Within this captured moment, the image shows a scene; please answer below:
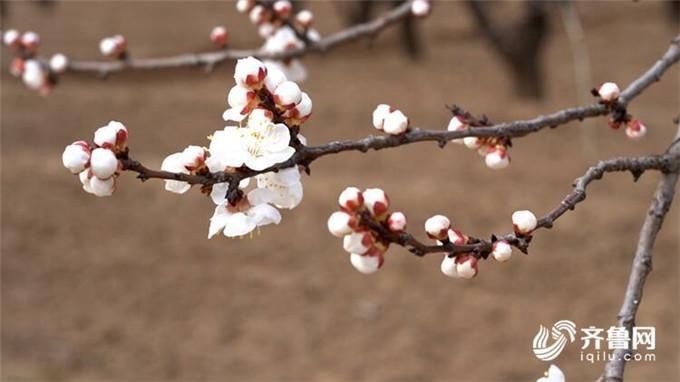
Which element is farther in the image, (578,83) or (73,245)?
(578,83)

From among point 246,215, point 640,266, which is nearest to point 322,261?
point 640,266

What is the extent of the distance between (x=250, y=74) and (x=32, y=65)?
126 centimetres

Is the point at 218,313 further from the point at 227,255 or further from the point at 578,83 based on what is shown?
the point at 578,83

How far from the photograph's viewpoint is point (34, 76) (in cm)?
192

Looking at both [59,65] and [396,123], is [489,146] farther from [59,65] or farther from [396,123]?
[59,65]

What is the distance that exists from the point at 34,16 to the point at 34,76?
27.1 feet

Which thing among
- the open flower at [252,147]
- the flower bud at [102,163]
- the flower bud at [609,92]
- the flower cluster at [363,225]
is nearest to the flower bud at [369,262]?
the flower cluster at [363,225]

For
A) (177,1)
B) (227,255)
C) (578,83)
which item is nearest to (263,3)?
(227,255)

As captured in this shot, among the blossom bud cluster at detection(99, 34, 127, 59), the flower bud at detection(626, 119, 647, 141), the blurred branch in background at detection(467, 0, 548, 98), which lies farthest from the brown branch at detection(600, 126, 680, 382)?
the blurred branch in background at detection(467, 0, 548, 98)

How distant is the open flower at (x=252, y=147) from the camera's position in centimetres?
81

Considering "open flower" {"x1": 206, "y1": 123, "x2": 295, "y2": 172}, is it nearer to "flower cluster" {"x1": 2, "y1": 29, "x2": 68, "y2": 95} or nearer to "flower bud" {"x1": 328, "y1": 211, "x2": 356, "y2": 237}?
"flower bud" {"x1": 328, "y1": 211, "x2": 356, "y2": 237}

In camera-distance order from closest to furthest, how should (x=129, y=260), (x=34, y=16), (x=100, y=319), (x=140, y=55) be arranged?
(x=100, y=319)
(x=129, y=260)
(x=140, y=55)
(x=34, y=16)

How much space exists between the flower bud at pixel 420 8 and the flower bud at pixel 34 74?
854mm

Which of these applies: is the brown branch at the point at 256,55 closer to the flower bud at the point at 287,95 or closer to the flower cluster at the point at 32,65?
the flower cluster at the point at 32,65
